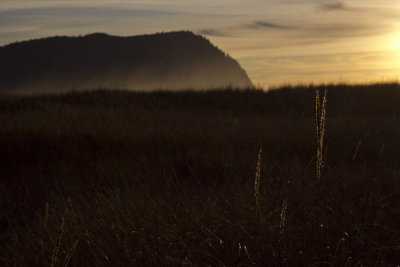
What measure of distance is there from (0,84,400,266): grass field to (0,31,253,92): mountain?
54.4m

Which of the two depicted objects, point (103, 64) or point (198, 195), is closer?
point (198, 195)

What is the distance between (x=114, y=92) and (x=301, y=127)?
21.8ft

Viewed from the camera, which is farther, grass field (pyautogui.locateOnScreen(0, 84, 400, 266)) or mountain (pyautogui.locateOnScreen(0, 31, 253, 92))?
mountain (pyautogui.locateOnScreen(0, 31, 253, 92))

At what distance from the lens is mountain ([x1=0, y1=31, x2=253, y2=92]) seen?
61.4 metres

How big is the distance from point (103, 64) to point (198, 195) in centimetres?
6309

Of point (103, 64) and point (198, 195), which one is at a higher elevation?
point (103, 64)

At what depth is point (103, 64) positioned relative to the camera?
63531 mm

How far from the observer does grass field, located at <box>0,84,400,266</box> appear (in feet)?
6.64

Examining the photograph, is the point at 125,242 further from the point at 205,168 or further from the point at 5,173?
the point at 5,173

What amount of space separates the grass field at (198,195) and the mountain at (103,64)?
5442 cm

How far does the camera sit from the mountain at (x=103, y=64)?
61.4m

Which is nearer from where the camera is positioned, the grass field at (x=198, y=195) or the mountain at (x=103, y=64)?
the grass field at (x=198, y=195)

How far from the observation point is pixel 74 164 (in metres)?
4.52

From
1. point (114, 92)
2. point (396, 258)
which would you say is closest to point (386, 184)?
point (396, 258)
